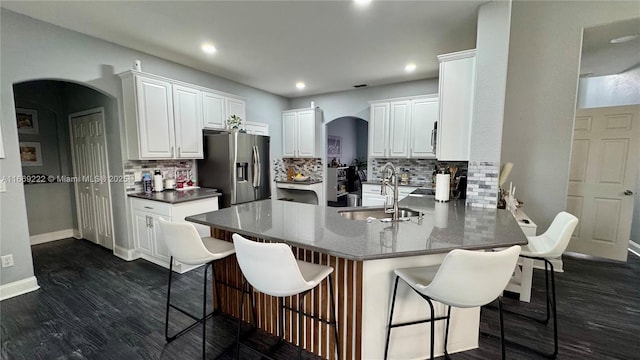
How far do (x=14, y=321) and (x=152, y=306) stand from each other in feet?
3.47

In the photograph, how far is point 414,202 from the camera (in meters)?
2.75

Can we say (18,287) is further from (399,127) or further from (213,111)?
(399,127)

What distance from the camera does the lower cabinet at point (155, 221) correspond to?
309cm

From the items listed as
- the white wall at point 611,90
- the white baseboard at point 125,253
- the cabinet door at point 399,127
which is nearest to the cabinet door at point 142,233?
the white baseboard at point 125,253

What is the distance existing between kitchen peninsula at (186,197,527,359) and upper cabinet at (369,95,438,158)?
8.01 ft

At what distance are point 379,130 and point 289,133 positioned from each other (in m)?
2.05

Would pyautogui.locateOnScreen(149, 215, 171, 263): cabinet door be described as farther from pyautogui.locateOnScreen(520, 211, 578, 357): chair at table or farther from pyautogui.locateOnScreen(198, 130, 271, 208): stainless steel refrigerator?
pyautogui.locateOnScreen(520, 211, 578, 357): chair at table

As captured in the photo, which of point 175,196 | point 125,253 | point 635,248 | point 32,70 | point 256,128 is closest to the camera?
point 32,70

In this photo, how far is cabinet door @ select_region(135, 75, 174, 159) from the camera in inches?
125

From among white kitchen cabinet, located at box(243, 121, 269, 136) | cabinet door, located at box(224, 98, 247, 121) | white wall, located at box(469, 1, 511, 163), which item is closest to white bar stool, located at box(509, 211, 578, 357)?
white wall, located at box(469, 1, 511, 163)

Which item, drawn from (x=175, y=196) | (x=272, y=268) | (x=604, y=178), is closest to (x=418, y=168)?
(x=604, y=178)

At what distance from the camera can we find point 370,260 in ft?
4.73

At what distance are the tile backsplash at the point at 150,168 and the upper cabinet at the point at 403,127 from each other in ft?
10.1

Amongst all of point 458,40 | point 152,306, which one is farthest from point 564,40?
point 152,306
